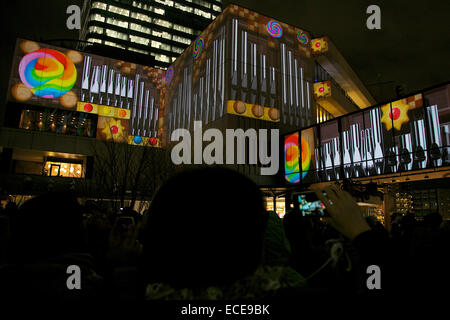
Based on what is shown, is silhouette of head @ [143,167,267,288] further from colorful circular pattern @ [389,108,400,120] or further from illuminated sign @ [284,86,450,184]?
colorful circular pattern @ [389,108,400,120]

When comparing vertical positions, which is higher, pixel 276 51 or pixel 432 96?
pixel 276 51

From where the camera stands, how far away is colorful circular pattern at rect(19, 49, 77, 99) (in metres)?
33.6

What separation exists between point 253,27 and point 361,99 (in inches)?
1257

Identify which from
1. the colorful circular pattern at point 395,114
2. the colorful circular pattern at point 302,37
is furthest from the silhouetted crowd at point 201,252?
the colorful circular pattern at point 302,37

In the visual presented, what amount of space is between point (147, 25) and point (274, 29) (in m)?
60.2

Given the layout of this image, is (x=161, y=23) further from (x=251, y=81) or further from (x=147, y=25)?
(x=251, y=81)

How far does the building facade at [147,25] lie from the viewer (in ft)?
248

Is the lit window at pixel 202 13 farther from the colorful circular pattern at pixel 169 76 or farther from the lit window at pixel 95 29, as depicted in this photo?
the colorful circular pattern at pixel 169 76

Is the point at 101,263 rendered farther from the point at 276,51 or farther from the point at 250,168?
the point at 276,51

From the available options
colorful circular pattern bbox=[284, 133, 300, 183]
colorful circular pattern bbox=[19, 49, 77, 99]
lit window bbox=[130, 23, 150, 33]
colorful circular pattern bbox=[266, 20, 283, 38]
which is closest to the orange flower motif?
colorful circular pattern bbox=[284, 133, 300, 183]

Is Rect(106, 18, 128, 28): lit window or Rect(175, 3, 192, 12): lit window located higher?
Rect(175, 3, 192, 12): lit window

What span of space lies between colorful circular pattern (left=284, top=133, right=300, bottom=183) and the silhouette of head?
935 inches
